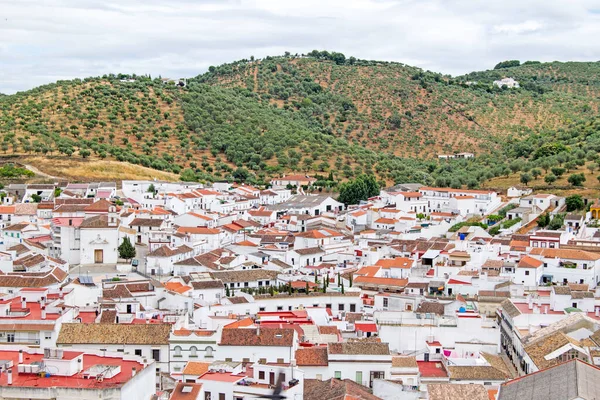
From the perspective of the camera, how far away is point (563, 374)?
16438mm

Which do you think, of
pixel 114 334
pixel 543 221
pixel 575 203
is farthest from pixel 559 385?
pixel 575 203

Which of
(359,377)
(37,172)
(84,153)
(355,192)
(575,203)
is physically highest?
(84,153)

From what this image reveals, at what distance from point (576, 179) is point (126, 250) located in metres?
30.6

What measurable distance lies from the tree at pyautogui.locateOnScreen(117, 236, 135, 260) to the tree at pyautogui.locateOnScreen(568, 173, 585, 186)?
30080 millimetres

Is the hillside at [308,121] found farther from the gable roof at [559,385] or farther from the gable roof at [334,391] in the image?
the gable roof at [334,391]

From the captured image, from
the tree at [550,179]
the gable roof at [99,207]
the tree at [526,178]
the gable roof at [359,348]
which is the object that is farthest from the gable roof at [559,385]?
the tree at [526,178]

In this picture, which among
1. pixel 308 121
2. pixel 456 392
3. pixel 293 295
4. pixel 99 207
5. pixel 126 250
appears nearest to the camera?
pixel 456 392

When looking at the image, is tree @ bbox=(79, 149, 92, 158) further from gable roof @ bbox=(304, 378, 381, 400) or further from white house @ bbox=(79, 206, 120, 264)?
gable roof @ bbox=(304, 378, 381, 400)

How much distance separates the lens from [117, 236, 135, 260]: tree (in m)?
35.4

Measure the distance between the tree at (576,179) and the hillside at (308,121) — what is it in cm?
702

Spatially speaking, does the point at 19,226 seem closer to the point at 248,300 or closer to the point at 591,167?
the point at 248,300

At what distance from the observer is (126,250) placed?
3538 centimetres

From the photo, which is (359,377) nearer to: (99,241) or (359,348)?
(359,348)

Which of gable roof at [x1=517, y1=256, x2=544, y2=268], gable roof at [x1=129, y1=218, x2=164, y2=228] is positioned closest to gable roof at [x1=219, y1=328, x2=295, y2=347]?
gable roof at [x1=517, y1=256, x2=544, y2=268]
